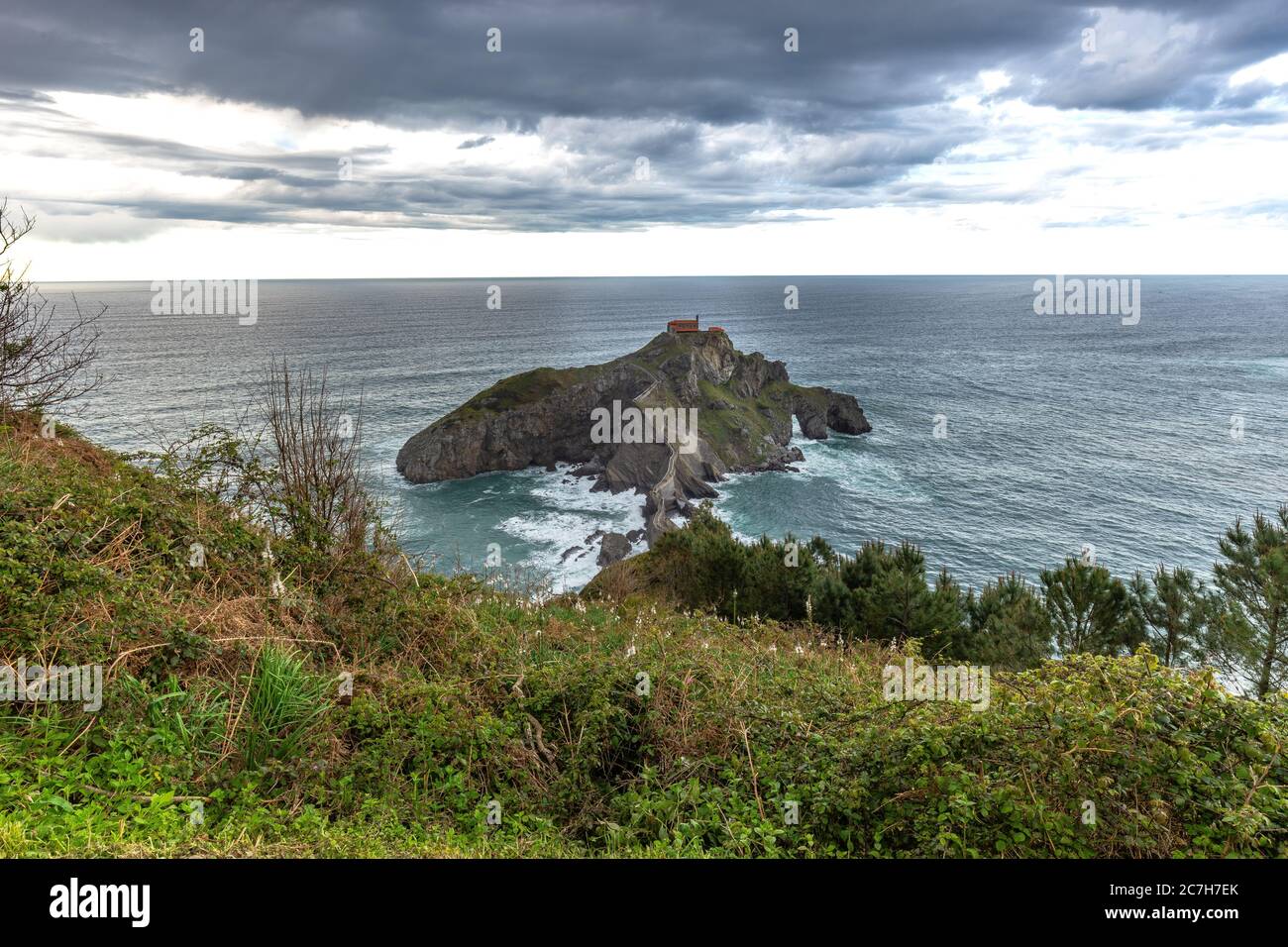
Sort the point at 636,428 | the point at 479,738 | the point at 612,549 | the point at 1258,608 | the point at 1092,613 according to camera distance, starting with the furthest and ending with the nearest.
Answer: the point at 636,428, the point at 612,549, the point at 1092,613, the point at 1258,608, the point at 479,738

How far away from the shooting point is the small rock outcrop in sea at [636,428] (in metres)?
64.4

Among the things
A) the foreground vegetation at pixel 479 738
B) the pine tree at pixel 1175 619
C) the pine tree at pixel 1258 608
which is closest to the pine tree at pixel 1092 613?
the pine tree at pixel 1175 619

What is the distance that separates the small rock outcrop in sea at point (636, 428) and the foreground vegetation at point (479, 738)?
49878 millimetres

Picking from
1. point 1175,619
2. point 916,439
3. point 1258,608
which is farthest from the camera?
point 916,439

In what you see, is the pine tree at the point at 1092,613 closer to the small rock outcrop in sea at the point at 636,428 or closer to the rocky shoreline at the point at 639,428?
the rocky shoreline at the point at 639,428

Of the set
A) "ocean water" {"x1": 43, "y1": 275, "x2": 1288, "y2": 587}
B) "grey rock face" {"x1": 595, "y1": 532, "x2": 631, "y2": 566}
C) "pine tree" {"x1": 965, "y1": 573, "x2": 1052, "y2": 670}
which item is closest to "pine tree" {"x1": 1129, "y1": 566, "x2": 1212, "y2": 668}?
"pine tree" {"x1": 965, "y1": 573, "x2": 1052, "y2": 670}

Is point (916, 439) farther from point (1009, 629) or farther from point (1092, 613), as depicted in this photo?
point (1009, 629)

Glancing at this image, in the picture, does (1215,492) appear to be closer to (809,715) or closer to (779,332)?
(809,715)

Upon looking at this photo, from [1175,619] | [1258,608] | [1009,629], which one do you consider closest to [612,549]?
[1009,629]

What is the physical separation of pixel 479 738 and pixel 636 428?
2422 inches

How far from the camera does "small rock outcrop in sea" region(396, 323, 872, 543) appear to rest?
6444 centimetres

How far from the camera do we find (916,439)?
266ft

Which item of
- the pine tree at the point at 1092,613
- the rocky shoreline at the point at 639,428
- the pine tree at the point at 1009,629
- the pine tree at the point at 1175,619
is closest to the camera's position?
the pine tree at the point at 1009,629

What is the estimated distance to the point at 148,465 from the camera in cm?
1184
